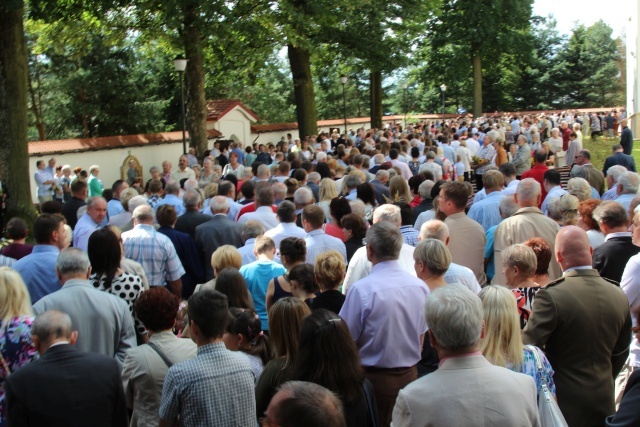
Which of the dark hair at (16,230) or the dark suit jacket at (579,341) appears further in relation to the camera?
the dark hair at (16,230)

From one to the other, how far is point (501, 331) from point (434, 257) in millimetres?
1347

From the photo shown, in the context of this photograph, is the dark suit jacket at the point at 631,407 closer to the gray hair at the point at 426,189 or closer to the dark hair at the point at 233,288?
the dark hair at the point at 233,288

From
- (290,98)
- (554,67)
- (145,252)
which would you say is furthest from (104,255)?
(554,67)

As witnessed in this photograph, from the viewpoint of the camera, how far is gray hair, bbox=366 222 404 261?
5.48 m

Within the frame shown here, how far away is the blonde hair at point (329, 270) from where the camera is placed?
5633 mm

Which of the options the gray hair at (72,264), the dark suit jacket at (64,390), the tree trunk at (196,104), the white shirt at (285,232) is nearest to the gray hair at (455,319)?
the dark suit jacket at (64,390)

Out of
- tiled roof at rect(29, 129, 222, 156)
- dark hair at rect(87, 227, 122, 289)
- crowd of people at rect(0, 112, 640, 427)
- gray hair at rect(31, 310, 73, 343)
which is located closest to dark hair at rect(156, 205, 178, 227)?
crowd of people at rect(0, 112, 640, 427)

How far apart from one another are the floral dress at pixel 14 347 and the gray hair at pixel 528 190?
514cm

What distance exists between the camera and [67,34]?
26.1 metres

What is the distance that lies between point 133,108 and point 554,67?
43.1 metres

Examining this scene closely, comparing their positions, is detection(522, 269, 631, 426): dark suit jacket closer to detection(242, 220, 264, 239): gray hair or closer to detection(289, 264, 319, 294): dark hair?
detection(289, 264, 319, 294): dark hair

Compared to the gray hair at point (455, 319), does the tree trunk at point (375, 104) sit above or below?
above

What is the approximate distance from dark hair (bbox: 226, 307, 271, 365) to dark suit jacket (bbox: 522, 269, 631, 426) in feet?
5.54

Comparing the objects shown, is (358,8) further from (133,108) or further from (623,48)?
(623,48)
